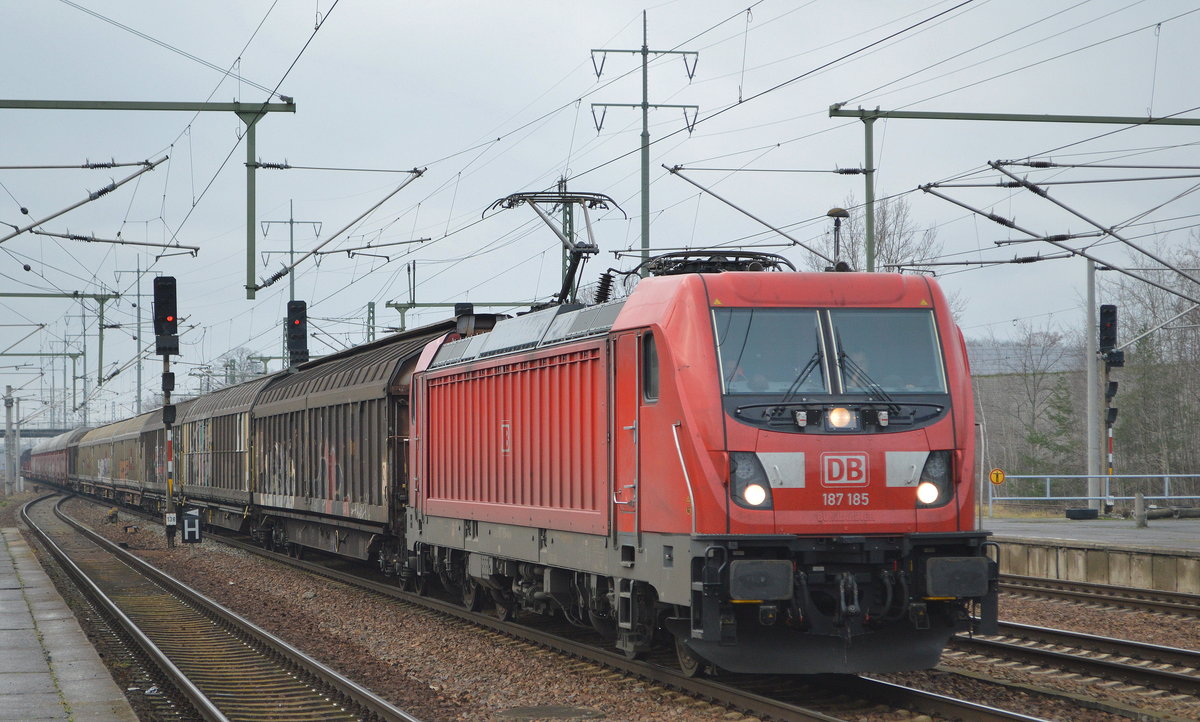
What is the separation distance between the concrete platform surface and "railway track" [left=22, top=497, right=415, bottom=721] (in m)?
13.7

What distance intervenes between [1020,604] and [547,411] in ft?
27.1

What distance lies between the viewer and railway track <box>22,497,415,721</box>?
10.8 meters

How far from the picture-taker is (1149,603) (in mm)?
16250

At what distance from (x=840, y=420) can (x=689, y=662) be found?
2.50 meters

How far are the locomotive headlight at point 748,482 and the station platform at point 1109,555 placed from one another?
10223mm

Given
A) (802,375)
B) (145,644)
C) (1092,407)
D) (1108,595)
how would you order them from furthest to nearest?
(1092,407) → (1108,595) → (145,644) → (802,375)

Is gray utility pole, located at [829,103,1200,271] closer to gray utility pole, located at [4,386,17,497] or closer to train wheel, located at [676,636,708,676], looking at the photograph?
train wheel, located at [676,636,708,676]

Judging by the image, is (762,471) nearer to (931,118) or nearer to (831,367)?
(831,367)

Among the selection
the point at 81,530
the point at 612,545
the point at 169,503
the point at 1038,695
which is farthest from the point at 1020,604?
the point at 81,530

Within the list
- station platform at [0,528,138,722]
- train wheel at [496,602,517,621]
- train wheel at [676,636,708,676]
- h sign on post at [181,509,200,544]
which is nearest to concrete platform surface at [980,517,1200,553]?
train wheel at [496,602,517,621]

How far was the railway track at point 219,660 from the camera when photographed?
10.8 meters

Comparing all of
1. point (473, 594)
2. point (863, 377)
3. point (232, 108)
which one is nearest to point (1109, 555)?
point (473, 594)

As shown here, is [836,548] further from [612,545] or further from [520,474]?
[520,474]

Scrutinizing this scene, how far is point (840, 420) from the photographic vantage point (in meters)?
9.58
